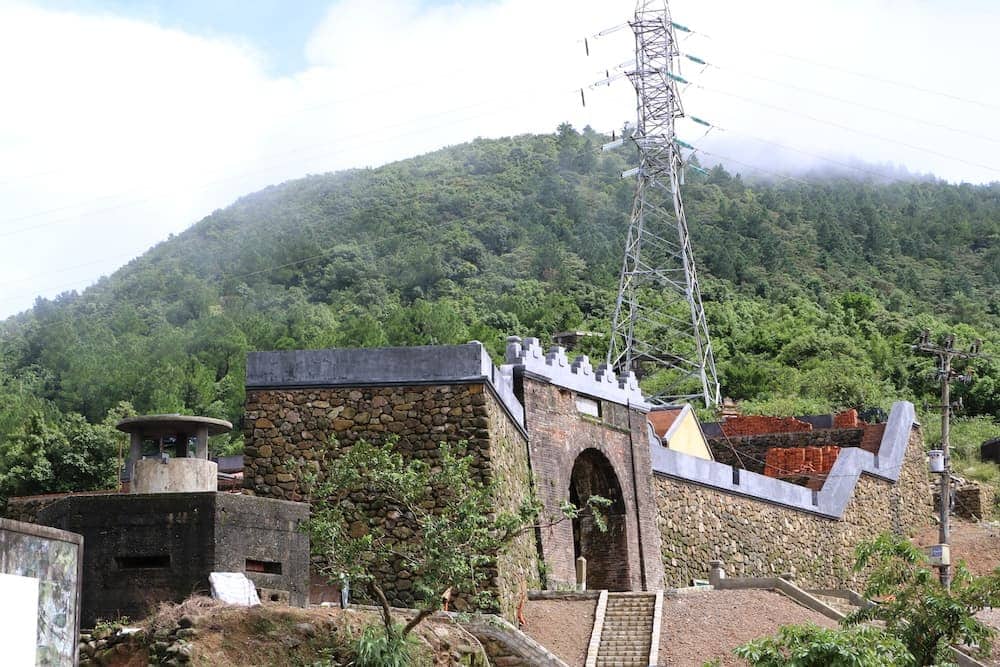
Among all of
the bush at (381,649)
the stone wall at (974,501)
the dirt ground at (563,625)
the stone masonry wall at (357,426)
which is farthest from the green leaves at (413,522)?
the stone wall at (974,501)

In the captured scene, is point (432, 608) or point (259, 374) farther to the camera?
point (259, 374)

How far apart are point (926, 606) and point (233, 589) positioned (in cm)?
920

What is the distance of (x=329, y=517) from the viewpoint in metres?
20.4

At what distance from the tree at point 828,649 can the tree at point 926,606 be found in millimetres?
1173

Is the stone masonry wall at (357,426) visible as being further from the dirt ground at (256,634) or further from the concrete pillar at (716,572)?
the concrete pillar at (716,572)

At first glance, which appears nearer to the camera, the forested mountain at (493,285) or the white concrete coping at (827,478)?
the white concrete coping at (827,478)

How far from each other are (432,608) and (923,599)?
6957mm

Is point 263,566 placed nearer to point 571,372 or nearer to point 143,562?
point 143,562

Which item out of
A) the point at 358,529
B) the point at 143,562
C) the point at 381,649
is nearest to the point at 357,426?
the point at 358,529

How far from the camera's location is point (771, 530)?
34031 millimetres

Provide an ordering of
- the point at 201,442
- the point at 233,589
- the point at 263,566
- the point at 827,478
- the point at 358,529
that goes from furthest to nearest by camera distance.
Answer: the point at 827,478, the point at 358,529, the point at 201,442, the point at 263,566, the point at 233,589

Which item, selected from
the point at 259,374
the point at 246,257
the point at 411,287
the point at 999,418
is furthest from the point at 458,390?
the point at 246,257

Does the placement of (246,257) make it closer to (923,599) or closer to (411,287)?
(411,287)

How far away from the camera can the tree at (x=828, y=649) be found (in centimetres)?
1689
